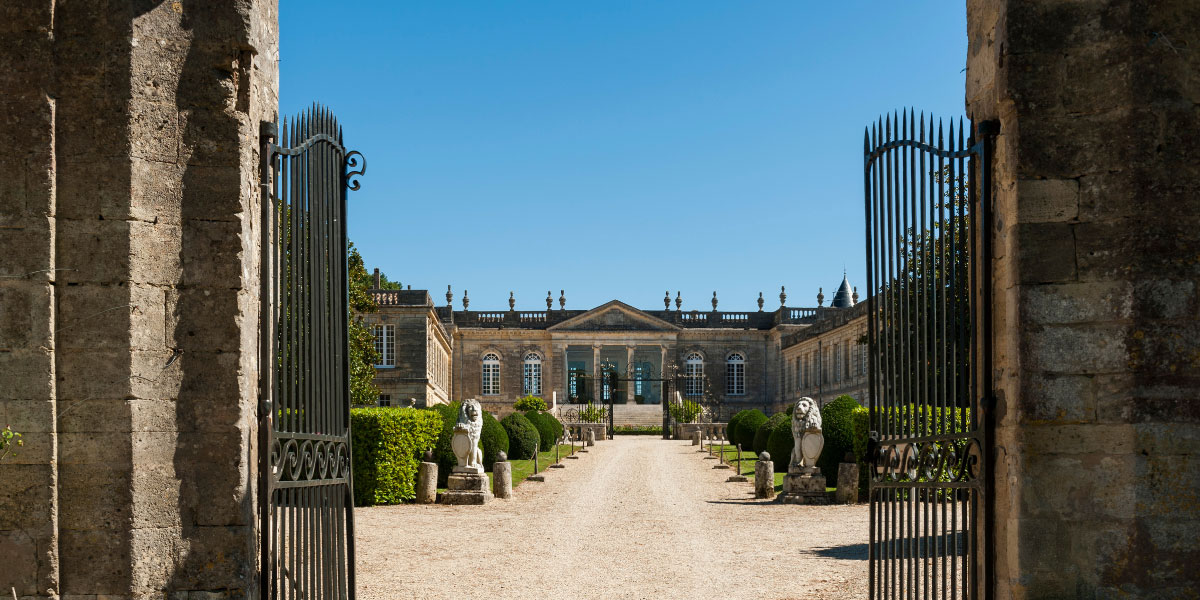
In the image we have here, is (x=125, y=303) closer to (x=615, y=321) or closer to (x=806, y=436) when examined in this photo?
(x=806, y=436)

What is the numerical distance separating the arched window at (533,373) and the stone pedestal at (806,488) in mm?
44824

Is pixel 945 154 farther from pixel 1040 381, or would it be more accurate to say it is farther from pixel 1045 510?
pixel 1045 510

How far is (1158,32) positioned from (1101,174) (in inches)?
24.3

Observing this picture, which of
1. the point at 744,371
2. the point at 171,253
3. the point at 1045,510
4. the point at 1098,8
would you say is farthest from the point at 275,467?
the point at 744,371

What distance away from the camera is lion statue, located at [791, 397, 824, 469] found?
14.2 meters

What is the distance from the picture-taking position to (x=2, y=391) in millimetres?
4094

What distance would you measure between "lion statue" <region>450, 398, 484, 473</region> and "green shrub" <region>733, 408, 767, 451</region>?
40.1 ft

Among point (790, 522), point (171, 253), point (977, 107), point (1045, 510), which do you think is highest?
point (977, 107)

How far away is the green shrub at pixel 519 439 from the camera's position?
864 inches

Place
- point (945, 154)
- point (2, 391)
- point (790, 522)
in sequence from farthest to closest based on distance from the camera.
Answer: point (790, 522)
point (945, 154)
point (2, 391)

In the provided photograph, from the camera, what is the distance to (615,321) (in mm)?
59344

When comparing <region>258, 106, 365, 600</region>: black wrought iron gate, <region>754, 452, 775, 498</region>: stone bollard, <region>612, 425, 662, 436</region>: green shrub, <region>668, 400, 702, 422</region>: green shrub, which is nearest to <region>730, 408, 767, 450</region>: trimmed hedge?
<region>754, 452, 775, 498</region>: stone bollard

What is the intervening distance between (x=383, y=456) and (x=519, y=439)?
26.0 ft

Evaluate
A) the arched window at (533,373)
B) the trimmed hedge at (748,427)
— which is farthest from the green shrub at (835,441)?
the arched window at (533,373)
